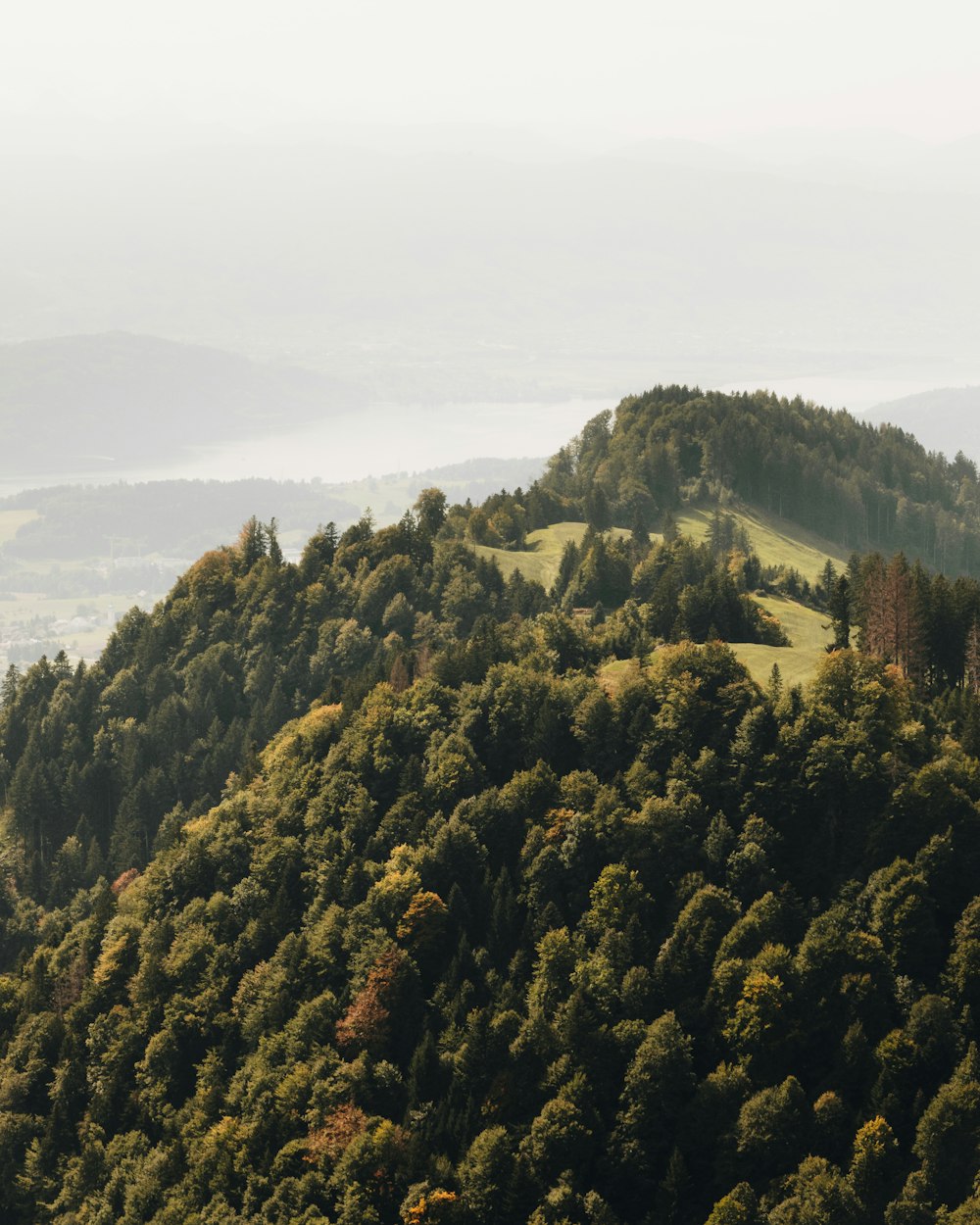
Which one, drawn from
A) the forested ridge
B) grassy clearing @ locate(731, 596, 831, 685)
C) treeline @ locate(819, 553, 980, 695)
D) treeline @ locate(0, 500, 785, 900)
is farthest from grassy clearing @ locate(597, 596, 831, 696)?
treeline @ locate(0, 500, 785, 900)

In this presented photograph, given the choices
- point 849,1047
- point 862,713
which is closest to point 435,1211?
point 849,1047

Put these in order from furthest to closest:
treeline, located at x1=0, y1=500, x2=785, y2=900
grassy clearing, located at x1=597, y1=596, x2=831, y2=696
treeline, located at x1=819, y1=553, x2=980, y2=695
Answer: treeline, located at x1=0, y1=500, x2=785, y2=900, grassy clearing, located at x1=597, y1=596, x2=831, y2=696, treeline, located at x1=819, y1=553, x2=980, y2=695

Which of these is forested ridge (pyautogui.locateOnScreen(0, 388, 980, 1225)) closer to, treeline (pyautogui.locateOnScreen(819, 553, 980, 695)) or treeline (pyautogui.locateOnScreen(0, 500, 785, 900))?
treeline (pyautogui.locateOnScreen(819, 553, 980, 695))

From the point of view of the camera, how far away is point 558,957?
335 ft

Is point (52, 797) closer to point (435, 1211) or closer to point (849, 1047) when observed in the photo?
point (435, 1211)

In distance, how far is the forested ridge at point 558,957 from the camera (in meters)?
90.9

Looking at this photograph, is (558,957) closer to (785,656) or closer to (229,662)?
(785,656)

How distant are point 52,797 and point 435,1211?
9669cm

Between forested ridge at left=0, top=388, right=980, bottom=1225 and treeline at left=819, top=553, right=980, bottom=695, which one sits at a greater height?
treeline at left=819, top=553, right=980, bottom=695

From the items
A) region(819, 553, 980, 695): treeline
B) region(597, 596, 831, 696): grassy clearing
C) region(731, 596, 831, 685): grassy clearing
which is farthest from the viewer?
region(731, 596, 831, 685): grassy clearing

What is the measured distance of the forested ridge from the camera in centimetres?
9088

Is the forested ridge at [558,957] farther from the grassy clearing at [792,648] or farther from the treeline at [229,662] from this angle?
the treeline at [229,662]

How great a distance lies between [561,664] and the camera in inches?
5556

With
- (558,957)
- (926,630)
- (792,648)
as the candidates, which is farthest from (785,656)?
(558,957)
